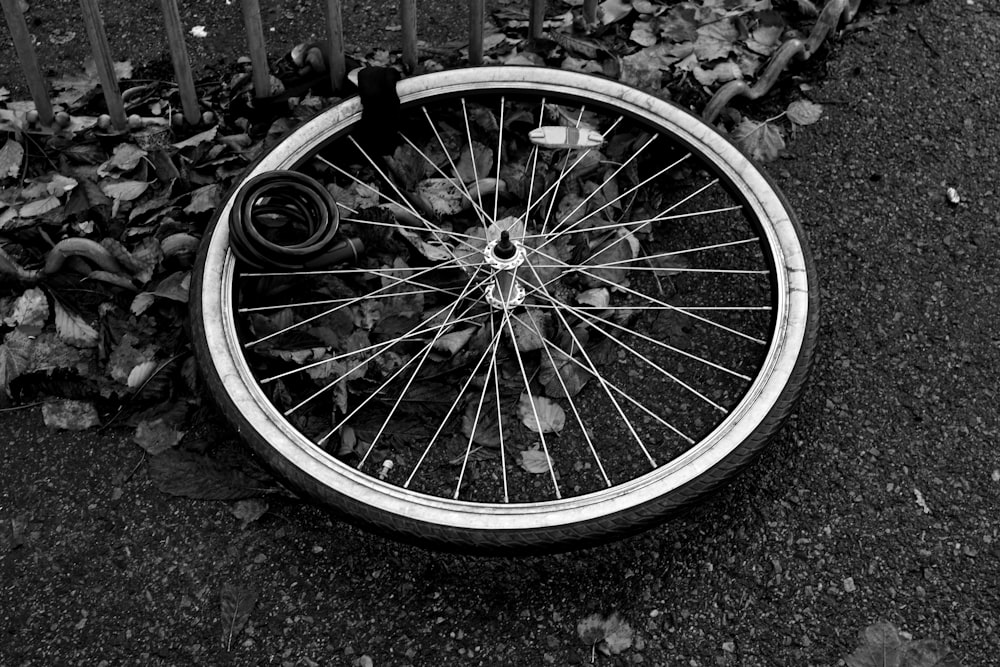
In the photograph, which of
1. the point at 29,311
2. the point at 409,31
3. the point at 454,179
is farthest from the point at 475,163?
the point at 29,311

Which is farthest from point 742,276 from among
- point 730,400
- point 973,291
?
point 973,291

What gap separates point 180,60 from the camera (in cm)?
298

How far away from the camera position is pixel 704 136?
9.15 feet

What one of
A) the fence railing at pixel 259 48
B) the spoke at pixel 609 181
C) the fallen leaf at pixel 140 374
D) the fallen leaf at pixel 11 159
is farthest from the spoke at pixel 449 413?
the fallen leaf at pixel 11 159

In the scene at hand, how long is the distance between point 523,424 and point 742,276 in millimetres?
919

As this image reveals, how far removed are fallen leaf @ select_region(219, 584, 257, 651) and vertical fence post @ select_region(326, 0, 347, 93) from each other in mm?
1806

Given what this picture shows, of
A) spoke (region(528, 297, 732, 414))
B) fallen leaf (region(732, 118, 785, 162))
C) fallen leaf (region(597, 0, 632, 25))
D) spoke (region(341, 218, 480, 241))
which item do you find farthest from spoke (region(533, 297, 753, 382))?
fallen leaf (region(597, 0, 632, 25))

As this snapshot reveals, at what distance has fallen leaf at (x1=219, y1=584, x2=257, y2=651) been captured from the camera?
7.50 feet

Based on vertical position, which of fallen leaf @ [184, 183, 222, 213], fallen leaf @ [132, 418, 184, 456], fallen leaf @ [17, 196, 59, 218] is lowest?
fallen leaf @ [132, 418, 184, 456]

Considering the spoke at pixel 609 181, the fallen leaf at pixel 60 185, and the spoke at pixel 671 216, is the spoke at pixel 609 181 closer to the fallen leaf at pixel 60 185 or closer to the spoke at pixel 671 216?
the spoke at pixel 671 216

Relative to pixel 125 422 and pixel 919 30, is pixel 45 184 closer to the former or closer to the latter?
pixel 125 422

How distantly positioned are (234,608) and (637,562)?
1.08 m

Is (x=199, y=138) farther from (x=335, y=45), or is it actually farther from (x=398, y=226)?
(x=398, y=226)

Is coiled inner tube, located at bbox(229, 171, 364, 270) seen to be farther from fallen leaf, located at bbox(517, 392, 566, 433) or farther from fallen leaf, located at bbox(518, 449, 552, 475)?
fallen leaf, located at bbox(518, 449, 552, 475)
